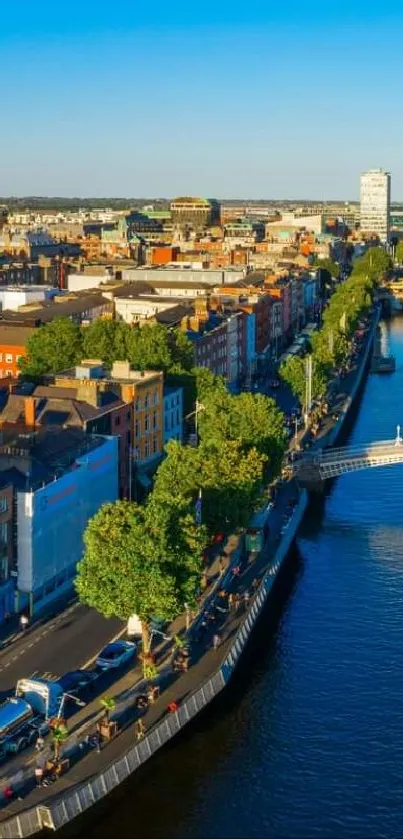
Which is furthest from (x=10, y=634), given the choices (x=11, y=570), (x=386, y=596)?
(x=386, y=596)

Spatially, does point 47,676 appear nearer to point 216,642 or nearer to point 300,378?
point 216,642

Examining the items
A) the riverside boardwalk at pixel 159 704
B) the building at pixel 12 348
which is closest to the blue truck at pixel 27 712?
the riverside boardwalk at pixel 159 704

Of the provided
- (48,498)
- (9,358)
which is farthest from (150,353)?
(48,498)

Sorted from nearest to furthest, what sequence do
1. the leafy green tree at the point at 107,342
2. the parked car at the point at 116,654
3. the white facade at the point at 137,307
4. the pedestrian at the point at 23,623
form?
the parked car at the point at 116,654, the pedestrian at the point at 23,623, the leafy green tree at the point at 107,342, the white facade at the point at 137,307

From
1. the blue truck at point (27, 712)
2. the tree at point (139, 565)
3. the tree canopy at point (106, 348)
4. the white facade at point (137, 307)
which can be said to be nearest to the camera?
the blue truck at point (27, 712)

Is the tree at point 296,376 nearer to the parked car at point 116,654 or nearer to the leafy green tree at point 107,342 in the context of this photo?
the leafy green tree at point 107,342

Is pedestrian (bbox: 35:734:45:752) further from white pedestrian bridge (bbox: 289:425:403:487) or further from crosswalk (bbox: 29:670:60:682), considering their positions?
white pedestrian bridge (bbox: 289:425:403:487)

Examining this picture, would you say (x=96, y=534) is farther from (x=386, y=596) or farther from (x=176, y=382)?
(x=176, y=382)
